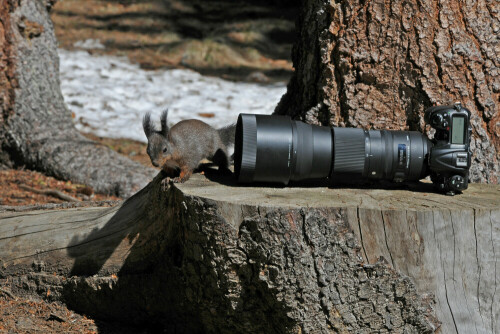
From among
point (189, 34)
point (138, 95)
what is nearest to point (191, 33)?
point (189, 34)

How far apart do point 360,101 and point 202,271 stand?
4.37 feet

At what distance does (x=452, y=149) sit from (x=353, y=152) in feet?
1.43

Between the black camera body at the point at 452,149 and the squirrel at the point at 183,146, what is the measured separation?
3.61 ft

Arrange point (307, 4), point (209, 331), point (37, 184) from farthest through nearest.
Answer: point (37, 184)
point (307, 4)
point (209, 331)

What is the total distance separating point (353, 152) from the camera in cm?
258

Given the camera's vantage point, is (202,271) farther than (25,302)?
No

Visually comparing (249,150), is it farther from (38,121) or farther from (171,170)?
(38,121)

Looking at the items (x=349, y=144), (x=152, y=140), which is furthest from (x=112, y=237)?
(x=349, y=144)

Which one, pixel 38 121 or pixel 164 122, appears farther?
pixel 38 121

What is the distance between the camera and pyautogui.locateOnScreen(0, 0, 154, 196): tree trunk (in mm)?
4996

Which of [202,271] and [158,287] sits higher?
[202,271]

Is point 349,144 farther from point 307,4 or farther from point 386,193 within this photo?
point 307,4

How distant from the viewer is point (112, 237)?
301cm

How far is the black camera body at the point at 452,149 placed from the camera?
2.54m
